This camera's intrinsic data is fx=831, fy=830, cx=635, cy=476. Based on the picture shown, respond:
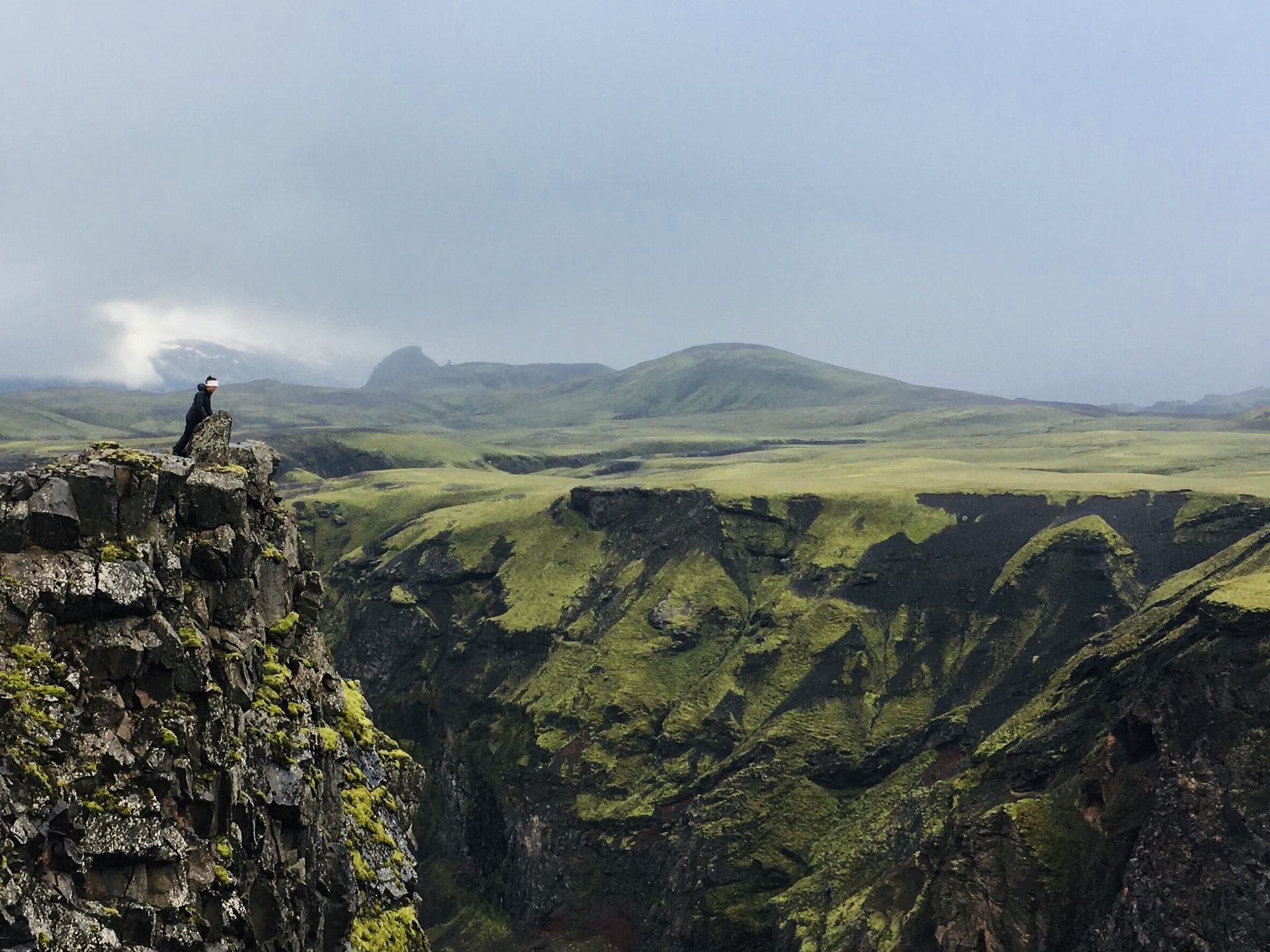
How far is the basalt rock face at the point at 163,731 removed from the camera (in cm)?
1691

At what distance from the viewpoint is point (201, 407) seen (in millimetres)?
28219

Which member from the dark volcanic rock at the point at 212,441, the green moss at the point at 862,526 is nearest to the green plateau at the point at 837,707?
the green moss at the point at 862,526

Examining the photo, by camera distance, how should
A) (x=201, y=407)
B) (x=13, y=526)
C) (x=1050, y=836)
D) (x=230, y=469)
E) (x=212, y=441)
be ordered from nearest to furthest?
(x=13, y=526), (x=230, y=469), (x=212, y=441), (x=201, y=407), (x=1050, y=836)

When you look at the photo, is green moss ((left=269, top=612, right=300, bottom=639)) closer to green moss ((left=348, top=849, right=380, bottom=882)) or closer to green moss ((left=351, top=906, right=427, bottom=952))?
green moss ((left=348, top=849, right=380, bottom=882))

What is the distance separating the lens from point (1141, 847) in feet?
166

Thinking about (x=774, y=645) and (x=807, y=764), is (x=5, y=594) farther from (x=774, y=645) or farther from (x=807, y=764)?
(x=774, y=645)

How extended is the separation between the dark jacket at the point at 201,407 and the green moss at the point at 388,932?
56.1ft

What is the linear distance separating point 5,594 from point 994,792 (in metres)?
63.8

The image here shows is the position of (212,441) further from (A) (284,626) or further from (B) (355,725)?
(B) (355,725)

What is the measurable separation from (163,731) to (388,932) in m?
12.1

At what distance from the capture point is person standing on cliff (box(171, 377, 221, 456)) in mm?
27047

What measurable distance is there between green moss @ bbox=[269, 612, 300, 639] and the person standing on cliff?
6.22 meters

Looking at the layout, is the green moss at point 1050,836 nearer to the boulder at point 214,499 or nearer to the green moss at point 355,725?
the green moss at point 355,725

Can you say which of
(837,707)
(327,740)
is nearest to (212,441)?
(327,740)
